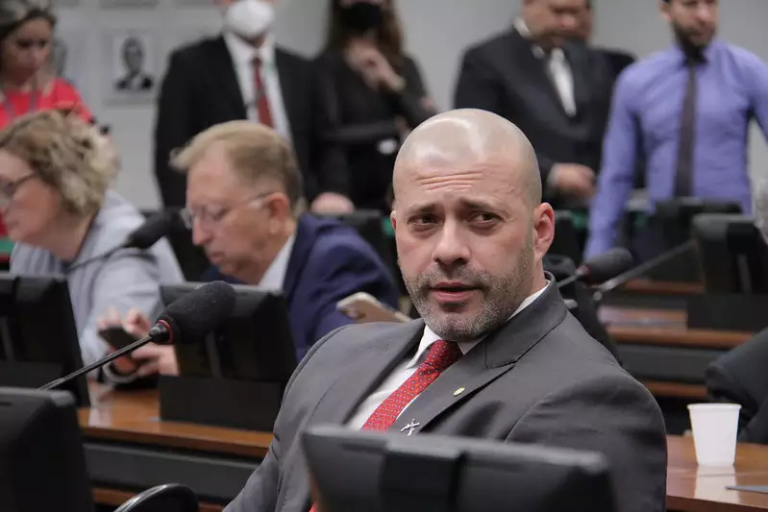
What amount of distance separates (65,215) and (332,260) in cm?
92

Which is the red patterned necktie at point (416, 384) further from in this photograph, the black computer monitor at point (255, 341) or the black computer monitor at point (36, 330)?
the black computer monitor at point (36, 330)

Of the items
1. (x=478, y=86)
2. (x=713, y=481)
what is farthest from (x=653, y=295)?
(x=713, y=481)

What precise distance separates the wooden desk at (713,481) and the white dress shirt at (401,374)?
1.62 feet

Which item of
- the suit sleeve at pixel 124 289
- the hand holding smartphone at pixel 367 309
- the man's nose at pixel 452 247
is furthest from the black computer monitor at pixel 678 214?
the man's nose at pixel 452 247

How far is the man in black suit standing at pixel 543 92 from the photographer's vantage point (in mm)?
6316

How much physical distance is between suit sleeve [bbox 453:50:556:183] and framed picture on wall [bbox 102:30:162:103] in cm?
254

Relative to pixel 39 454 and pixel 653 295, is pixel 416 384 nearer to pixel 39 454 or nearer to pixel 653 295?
pixel 39 454

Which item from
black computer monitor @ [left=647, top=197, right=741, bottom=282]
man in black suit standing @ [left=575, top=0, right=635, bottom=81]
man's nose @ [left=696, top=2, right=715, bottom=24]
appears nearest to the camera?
black computer monitor @ [left=647, top=197, right=741, bottom=282]

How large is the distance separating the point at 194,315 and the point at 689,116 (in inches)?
141

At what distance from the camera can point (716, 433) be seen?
9.13 feet

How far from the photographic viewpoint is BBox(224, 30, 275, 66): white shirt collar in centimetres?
658

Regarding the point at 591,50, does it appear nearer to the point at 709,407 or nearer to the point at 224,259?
the point at 224,259

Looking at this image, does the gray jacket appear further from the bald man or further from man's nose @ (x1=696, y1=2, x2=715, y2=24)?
man's nose @ (x1=696, y1=2, x2=715, y2=24)

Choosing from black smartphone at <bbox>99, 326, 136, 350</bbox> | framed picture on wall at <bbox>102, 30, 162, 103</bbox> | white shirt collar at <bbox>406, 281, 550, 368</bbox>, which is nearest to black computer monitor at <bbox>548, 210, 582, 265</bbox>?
black smartphone at <bbox>99, 326, 136, 350</bbox>
